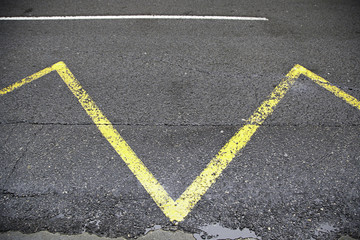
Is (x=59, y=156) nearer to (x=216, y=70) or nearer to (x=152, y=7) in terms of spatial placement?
(x=216, y=70)

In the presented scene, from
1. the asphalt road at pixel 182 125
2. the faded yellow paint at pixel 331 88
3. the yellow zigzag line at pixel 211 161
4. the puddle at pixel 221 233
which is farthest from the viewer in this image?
the faded yellow paint at pixel 331 88

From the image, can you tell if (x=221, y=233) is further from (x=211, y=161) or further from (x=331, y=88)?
(x=331, y=88)

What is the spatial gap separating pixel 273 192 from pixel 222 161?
0.65 m

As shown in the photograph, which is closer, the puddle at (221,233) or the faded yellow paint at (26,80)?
the puddle at (221,233)

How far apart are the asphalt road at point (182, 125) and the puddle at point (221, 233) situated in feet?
0.26

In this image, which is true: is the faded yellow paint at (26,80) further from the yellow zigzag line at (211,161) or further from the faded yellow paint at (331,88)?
the faded yellow paint at (331,88)

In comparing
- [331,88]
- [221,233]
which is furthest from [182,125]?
[331,88]

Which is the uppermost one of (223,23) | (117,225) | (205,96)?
(223,23)

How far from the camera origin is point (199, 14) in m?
6.28

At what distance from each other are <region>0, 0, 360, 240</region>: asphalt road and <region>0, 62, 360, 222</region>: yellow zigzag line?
77 mm

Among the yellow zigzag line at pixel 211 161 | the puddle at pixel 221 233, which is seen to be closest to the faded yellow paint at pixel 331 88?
the yellow zigzag line at pixel 211 161

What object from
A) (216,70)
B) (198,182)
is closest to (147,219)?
(198,182)

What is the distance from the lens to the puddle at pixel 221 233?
266cm

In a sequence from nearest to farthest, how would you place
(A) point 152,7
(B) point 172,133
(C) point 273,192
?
(C) point 273,192, (B) point 172,133, (A) point 152,7
